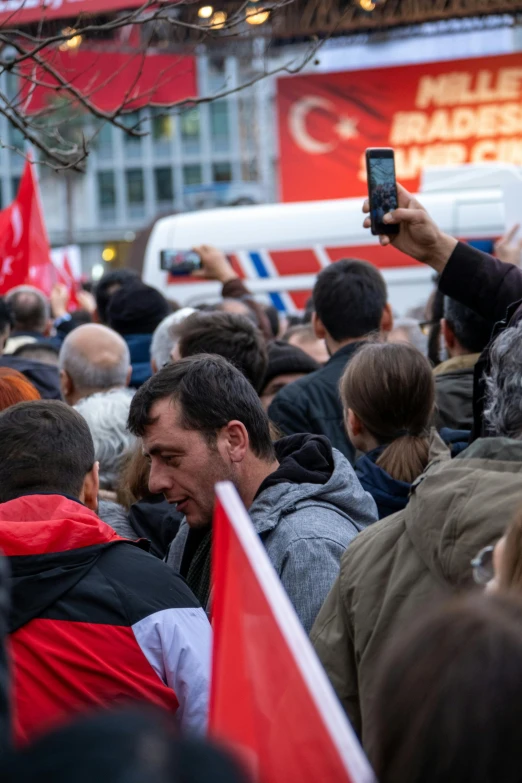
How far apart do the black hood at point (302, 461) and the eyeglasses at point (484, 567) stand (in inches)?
49.0

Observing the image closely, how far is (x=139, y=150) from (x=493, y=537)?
236 ft

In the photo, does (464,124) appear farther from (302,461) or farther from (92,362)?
(302,461)

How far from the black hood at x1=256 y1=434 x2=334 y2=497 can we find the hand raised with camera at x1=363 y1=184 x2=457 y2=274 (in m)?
0.58

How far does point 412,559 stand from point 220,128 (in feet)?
232

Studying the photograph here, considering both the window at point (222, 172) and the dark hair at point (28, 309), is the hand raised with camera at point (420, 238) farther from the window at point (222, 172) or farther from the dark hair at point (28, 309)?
the window at point (222, 172)

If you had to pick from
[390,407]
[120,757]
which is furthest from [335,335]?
[120,757]

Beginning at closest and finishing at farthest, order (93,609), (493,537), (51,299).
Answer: (493,537) → (93,609) → (51,299)

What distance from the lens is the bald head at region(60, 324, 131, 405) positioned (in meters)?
5.04

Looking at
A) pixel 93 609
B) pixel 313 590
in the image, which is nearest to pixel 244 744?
pixel 93 609

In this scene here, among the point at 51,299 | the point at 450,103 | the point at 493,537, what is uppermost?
the point at 450,103

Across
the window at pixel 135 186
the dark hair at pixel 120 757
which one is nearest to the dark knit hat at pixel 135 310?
the dark hair at pixel 120 757

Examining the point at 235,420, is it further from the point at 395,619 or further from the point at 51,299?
the point at 51,299

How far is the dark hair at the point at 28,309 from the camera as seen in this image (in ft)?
25.8

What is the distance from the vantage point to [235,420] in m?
3.07
